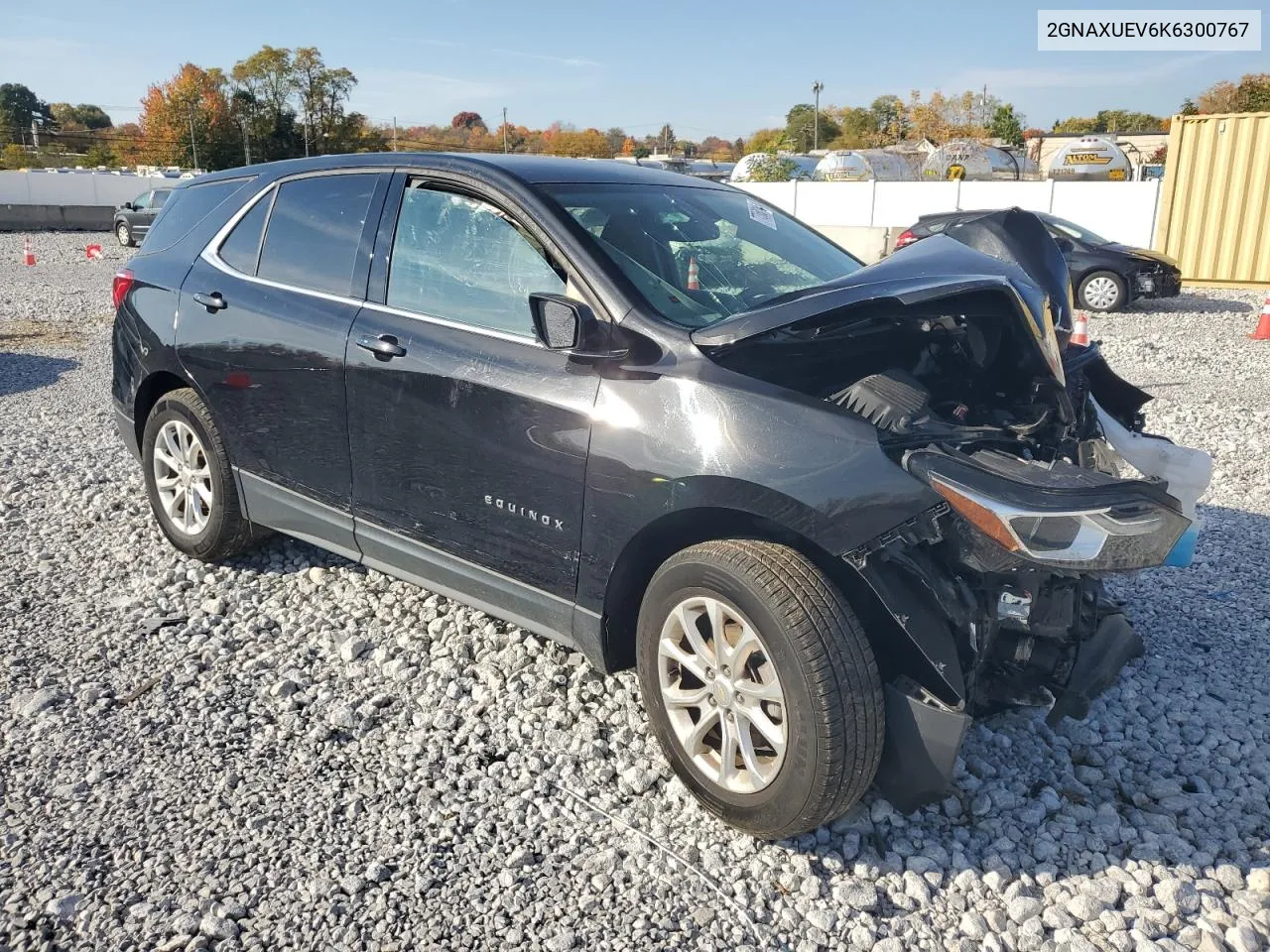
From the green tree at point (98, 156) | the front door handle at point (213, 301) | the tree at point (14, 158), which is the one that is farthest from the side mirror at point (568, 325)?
the green tree at point (98, 156)

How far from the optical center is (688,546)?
2.97m

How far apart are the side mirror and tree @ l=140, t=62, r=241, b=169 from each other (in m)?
65.1

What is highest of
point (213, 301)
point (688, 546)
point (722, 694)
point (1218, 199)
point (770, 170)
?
point (770, 170)

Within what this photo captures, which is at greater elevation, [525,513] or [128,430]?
[525,513]

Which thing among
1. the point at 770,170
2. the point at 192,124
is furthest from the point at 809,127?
the point at 770,170

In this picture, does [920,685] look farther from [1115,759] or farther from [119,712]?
[119,712]

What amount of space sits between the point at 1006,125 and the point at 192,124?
53022 mm

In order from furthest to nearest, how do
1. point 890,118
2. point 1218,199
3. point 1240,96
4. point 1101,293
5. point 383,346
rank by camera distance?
point 890,118 → point 1240,96 → point 1218,199 → point 1101,293 → point 383,346

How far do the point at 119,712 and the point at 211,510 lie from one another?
123 centimetres

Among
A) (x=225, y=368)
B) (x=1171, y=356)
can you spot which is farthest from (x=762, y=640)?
(x=1171, y=356)

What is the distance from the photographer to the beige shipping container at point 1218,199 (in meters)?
16.8

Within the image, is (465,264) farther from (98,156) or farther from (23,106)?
(23,106)

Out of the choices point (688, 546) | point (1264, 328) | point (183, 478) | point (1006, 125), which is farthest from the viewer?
point (1006, 125)

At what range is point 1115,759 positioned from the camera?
10.6 ft
